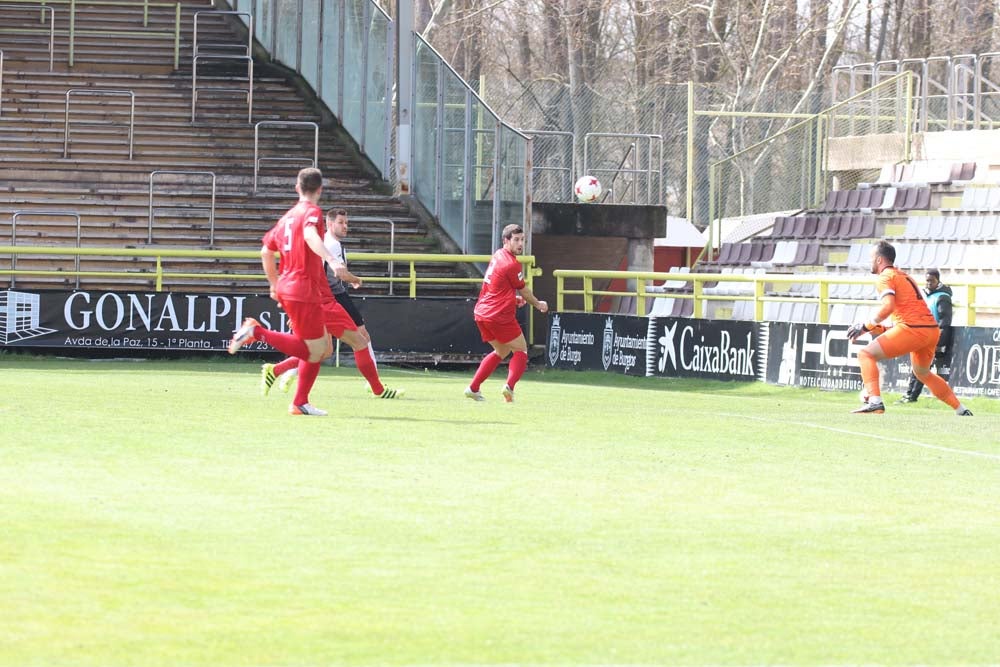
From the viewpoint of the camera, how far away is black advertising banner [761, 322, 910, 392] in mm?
21388

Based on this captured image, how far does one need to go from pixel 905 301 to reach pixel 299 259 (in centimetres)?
637

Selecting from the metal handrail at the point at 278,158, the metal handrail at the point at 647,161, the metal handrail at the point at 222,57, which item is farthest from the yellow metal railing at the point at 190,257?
the metal handrail at the point at 647,161

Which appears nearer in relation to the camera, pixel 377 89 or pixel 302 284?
pixel 302 284

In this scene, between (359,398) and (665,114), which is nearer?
(359,398)

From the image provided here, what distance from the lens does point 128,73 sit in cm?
3438

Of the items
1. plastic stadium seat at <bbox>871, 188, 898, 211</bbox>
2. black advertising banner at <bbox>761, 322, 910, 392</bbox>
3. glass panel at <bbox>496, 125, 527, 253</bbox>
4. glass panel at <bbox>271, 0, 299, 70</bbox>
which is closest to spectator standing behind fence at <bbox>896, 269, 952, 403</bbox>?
black advertising banner at <bbox>761, 322, 910, 392</bbox>

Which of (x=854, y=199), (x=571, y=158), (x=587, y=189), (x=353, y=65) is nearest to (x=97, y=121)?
(x=353, y=65)

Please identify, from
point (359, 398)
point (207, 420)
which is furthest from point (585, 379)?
point (207, 420)

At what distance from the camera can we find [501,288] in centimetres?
1695

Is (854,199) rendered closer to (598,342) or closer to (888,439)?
(598,342)

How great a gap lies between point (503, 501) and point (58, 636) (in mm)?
3635

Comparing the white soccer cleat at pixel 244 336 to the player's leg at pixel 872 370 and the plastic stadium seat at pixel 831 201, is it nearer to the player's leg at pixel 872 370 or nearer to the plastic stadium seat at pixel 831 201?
the player's leg at pixel 872 370

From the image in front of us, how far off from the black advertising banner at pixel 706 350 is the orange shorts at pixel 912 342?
20.0 feet

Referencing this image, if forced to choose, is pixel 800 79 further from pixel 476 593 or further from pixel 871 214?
pixel 476 593
